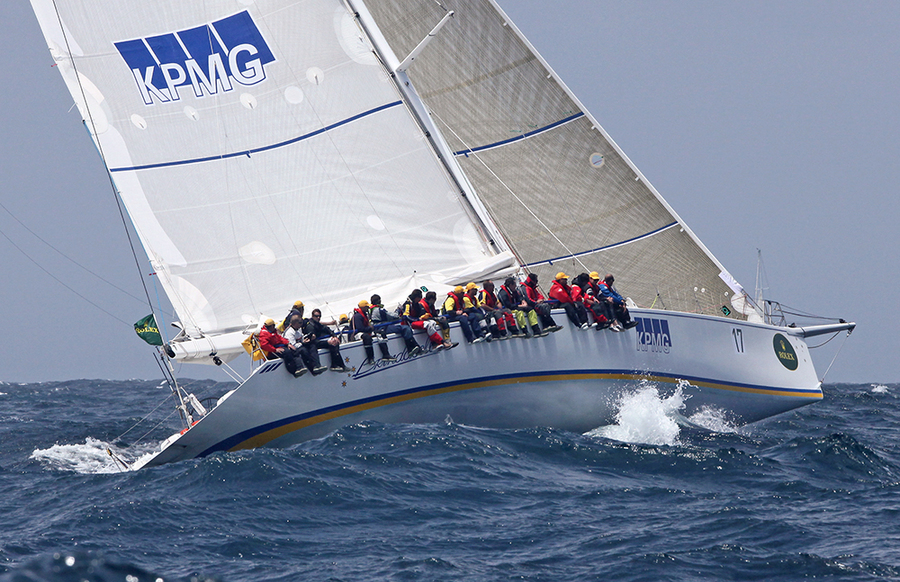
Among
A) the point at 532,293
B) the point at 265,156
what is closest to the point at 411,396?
the point at 532,293

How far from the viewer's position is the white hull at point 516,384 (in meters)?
12.1

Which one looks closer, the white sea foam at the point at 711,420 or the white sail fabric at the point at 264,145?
the white sail fabric at the point at 264,145

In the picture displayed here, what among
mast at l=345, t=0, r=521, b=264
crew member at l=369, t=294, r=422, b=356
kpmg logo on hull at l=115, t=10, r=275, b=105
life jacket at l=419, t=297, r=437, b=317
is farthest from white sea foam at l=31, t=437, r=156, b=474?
mast at l=345, t=0, r=521, b=264

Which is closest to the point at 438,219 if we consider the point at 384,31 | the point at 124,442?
the point at 384,31

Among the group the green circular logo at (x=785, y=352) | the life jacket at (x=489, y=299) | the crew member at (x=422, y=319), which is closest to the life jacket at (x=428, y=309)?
the crew member at (x=422, y=319)

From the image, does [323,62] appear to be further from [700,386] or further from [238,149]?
[700,386]

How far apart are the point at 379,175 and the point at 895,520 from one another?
8436 millimetres

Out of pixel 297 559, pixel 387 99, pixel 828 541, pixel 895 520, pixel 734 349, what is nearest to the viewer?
pixel 297 559

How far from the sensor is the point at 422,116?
1388cm

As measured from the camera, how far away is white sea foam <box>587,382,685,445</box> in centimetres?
1317

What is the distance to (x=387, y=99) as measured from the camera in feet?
45.5

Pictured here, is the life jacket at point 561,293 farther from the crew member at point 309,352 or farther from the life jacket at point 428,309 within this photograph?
the crew member at point 309,352

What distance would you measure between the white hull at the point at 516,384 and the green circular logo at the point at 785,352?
8.2 inches

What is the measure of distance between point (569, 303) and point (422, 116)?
3.58m
